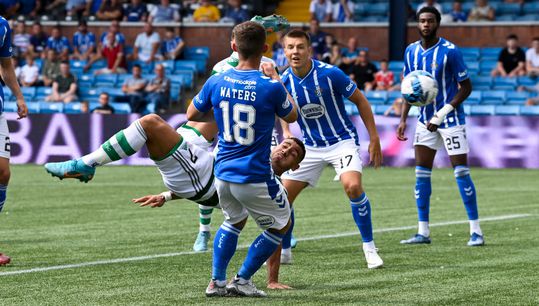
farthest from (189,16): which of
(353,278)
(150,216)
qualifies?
(353,278)

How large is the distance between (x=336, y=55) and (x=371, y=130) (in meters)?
16.7

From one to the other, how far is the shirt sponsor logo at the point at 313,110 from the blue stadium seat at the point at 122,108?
15.7 m

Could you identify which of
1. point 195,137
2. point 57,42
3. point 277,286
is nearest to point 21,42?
point 57,42

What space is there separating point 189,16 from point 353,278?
2148cm

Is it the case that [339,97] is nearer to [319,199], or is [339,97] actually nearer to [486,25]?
[319,199]

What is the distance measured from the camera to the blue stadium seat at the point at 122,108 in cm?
2481

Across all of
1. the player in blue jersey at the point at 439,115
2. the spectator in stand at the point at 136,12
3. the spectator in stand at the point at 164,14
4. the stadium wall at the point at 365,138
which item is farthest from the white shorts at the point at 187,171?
the spectator in stand at the point at 136,12

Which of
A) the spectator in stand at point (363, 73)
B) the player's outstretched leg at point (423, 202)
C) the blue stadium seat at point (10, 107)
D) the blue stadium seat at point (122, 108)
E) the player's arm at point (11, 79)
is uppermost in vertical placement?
the player's arm at point (11, 79)

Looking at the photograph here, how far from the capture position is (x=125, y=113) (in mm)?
23750

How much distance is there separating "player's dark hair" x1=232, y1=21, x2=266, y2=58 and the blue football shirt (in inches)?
5.9

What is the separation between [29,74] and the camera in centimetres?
2736

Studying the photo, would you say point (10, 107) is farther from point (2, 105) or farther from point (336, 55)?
point (2, 105)

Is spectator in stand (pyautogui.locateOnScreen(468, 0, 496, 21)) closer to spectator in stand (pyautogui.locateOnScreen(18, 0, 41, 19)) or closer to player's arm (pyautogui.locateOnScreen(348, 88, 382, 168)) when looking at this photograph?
spectator in stand (pyautogui.locateOnScreen(18, 0, 41, 19))

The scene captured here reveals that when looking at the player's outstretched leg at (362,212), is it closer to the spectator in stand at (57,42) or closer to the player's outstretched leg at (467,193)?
the player's outstretched leg at (467,193)
